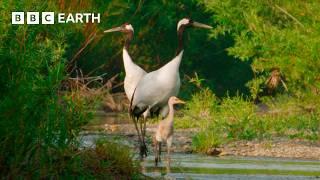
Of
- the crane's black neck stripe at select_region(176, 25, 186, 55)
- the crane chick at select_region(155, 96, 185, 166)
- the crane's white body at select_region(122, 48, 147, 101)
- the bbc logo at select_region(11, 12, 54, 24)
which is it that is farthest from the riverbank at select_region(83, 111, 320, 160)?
the bbc logo at select_region(11, 12, 54, 24)

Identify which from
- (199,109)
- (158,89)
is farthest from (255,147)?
(199,109)

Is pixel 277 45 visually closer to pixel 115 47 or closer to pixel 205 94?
pixel 205 94

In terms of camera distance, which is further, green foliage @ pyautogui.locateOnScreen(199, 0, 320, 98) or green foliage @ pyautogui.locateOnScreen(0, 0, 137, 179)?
green foliage @ pyautogui.locateOnScreen(199, 0, 320, 98)

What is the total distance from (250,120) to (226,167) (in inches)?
267

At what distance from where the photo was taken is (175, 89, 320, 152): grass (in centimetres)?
2403

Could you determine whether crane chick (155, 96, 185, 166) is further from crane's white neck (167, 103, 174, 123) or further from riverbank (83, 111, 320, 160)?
riverbank (83, 111, 320, 160)

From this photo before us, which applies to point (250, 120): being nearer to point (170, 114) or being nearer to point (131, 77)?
point (131, 77)

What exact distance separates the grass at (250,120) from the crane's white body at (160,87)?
1298 mm

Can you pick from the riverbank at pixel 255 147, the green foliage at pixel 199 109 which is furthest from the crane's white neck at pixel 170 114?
the green foliage at pixel 199 109

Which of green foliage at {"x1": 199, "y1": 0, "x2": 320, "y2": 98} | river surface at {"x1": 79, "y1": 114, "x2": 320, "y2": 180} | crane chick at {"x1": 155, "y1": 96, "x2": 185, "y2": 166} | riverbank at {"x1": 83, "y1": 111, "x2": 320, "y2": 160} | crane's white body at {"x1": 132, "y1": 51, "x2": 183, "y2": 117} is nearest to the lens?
river surface at {"x1": 79, "y1": 114, "x2": 320, "y2": 180}

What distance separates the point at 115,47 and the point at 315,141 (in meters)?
22.5

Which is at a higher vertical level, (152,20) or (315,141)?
(152,20)

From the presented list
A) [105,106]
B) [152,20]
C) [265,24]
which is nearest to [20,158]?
[265,24]

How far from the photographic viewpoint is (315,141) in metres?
24.6
